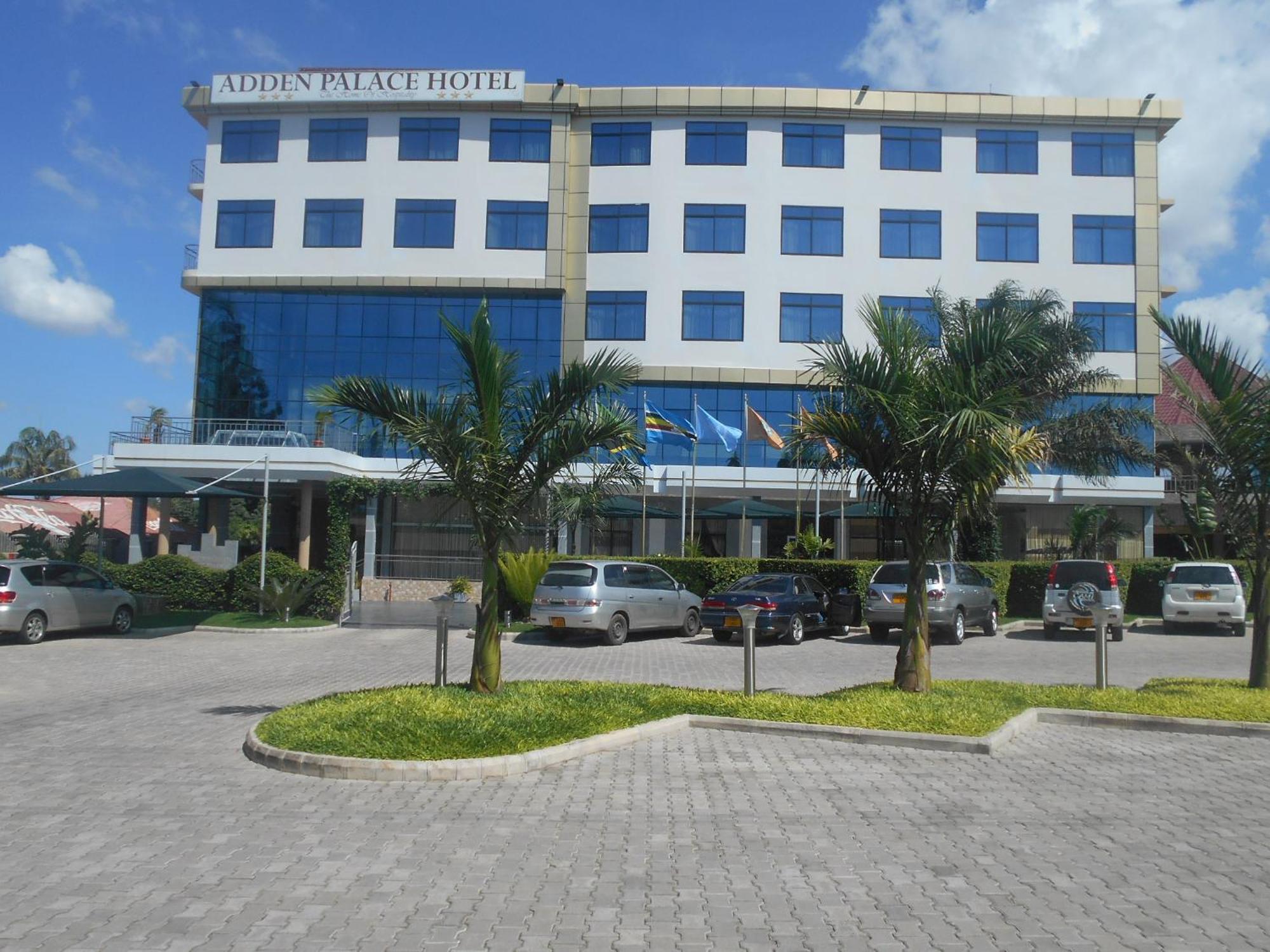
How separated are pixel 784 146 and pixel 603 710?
104 feet

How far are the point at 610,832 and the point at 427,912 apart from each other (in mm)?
1804

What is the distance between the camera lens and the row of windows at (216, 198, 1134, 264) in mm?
38469

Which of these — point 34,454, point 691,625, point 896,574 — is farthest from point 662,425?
point 34,454

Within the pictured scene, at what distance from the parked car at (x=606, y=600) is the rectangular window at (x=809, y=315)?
1679 centimetres

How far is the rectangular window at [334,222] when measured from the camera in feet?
127

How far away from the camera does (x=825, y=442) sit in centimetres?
1321

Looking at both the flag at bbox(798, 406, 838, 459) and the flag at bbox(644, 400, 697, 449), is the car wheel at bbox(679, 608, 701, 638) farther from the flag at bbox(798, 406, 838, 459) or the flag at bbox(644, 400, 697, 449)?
the flag at bbox(798, 406, 838, 459)

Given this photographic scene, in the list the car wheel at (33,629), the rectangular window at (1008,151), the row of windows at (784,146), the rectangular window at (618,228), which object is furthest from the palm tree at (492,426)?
the rectangular window at (1008,151)

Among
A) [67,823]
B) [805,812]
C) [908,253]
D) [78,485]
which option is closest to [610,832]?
[805,812]

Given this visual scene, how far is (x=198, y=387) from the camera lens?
39250 millimetres

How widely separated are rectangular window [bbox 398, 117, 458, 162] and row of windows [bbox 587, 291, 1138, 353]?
757 centimetres

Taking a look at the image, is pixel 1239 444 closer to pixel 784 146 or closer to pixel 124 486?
pixel 124 486

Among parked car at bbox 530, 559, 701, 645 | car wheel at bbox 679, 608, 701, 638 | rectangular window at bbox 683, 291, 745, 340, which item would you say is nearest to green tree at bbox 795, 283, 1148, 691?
parked car at bbox 530, 559, 701, 645

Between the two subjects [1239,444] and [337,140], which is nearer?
[1239,444]
